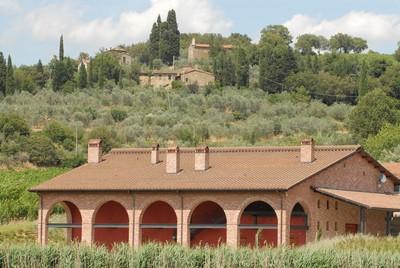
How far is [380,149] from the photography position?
7944 cm

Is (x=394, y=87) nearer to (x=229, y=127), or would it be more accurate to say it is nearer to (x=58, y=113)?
(x=229, y=127)

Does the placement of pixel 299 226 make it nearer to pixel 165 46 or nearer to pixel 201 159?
pixel 201 159

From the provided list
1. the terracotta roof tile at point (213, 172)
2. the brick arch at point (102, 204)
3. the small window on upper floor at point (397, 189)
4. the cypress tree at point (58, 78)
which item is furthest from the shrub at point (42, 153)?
the cypress tree at point (58, 78)

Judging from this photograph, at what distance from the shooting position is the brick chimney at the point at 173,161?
48.5 metres

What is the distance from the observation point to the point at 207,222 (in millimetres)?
49344

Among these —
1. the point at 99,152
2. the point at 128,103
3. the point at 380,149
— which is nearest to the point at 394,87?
the point at 128,103

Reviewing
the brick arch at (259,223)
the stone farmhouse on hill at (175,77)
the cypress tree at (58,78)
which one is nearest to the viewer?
the brick arch at (259,223)

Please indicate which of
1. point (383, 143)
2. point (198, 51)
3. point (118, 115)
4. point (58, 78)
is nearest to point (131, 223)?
point (383, 143)

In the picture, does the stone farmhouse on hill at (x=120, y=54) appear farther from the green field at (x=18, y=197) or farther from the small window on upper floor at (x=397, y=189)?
the small window on upper floor at (x=397, y=189)

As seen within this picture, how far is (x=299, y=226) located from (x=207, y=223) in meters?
5.53

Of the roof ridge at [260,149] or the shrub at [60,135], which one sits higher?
the shrub at [60,135]

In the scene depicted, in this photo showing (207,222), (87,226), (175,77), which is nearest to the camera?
(87,226)

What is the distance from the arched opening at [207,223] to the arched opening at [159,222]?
1037 mm

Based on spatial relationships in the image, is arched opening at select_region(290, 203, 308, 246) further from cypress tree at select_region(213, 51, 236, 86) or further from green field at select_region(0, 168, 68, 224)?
cypress tree at select_region(213, 51, 236, 86)
